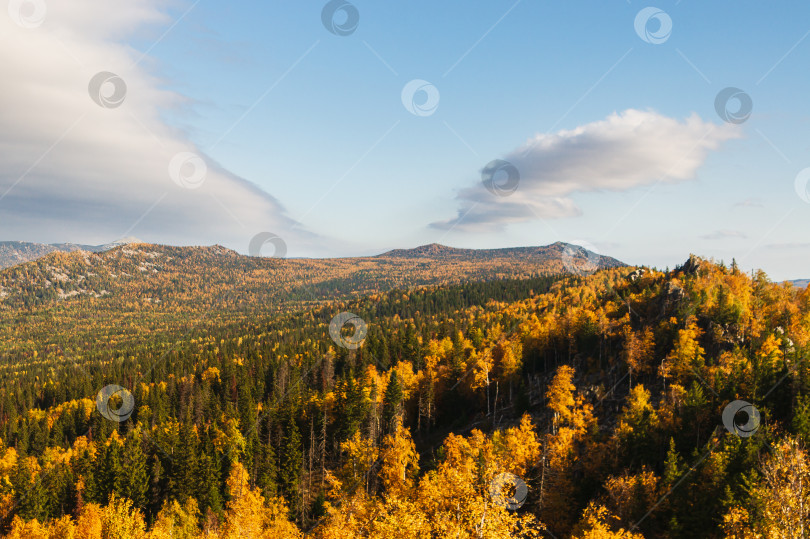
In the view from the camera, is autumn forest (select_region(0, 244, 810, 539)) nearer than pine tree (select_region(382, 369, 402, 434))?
Yes

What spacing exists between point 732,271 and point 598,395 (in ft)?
202

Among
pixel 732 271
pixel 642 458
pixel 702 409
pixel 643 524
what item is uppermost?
pixel 732 271

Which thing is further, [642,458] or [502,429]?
[502,429]

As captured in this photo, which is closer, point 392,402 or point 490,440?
point 490,440

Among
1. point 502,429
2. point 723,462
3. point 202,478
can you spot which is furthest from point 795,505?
point 202,478

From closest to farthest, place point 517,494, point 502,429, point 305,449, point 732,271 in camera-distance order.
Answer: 1. point 517,494
2. point 502,429
3. point 305,449
4. point 732,271

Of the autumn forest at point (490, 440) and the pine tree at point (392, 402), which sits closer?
the autumn forest at point (490, 440)

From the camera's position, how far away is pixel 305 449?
78.1 metres

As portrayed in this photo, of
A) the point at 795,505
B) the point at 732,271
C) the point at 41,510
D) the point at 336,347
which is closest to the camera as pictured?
the point at 795,505

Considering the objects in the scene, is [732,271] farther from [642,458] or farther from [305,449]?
[305,449]

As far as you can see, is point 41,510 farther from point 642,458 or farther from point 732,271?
point 732,271

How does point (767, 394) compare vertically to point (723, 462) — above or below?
above

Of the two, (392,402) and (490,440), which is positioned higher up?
(392,402)

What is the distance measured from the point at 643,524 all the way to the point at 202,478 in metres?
61.8
